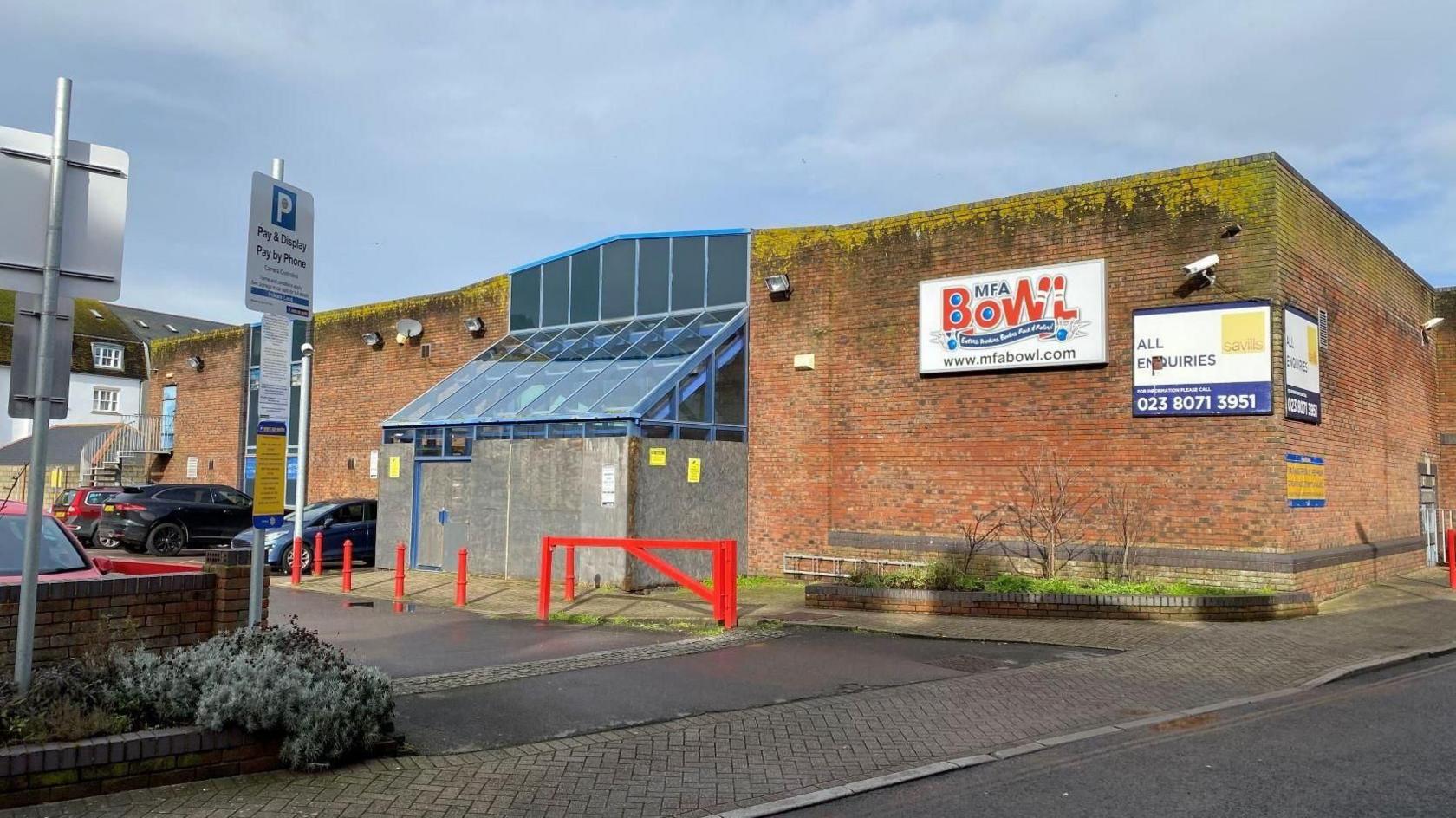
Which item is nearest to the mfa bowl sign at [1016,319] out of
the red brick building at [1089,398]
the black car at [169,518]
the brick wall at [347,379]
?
the red brick building at [1089,398]

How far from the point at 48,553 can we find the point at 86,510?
18436mm

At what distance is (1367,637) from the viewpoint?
12164mm

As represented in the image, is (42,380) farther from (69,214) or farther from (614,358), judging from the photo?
(614,358)

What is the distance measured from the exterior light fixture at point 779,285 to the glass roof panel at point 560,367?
263 cm

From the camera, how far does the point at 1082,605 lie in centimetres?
1327

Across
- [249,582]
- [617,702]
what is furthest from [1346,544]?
[249,582]

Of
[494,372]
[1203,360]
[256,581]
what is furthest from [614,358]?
[256,581]

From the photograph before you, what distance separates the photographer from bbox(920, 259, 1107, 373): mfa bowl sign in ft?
51.9

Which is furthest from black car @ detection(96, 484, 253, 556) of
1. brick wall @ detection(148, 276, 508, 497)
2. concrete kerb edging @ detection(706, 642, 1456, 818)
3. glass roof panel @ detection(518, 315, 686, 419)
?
concrete kerb edging @ detection(706, 642, 1456, 818)

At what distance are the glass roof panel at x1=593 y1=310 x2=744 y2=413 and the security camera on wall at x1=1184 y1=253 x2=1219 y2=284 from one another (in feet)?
25.7

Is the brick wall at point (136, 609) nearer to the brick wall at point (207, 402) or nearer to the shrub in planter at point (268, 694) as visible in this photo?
the shrub in planter at point (268, 694)

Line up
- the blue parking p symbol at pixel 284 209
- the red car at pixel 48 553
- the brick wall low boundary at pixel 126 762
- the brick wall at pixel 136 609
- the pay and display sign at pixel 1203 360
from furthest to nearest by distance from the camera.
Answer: the pay and display sign at pixel 1203 360 < the red car at pixel 48 553 < the blue parking p symbol at pixel 284 209 < the brick wall at pixel 136 609 < the brick wall low boundary at pixel 126 762

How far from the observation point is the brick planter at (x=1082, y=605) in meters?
13.0

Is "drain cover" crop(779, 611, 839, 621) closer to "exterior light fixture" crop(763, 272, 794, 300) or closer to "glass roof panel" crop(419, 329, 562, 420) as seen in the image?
"exterior light fixture" crop(763, 272, 794, 300)
